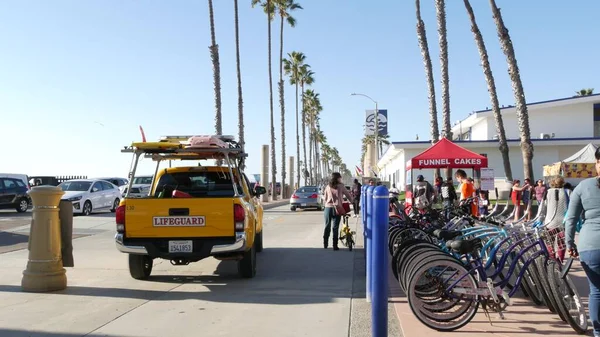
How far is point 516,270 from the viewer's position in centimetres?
651

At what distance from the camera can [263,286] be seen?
28.4 ft

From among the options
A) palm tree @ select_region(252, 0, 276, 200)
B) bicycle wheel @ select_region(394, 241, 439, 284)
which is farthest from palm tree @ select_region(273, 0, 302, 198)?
bicycle wheel @ select_region(394, 241, 439, 284)

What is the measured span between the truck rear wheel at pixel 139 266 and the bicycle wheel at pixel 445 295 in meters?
4.70

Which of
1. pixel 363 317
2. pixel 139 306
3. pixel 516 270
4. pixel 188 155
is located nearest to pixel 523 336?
pixel 516 270

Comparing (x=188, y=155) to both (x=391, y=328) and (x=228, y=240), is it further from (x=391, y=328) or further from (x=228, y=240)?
(x=391, y=328)

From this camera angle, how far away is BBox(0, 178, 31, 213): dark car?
23.9 meters

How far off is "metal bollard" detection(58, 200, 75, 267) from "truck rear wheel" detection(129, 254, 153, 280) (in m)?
0.90

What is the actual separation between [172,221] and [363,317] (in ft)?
10.7

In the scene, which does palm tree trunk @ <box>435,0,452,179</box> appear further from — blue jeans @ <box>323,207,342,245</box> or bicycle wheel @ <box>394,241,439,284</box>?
bicycle wheel @ <box>394,241,439,284</box>

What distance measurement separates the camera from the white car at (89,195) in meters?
23.8

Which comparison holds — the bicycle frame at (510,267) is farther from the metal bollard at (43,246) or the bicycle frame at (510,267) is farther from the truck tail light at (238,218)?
the metal bollard at (43,246)

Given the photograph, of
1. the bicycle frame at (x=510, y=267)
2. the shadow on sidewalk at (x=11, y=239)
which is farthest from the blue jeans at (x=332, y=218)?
the shadow on sidewalk at (x=11, y=239)

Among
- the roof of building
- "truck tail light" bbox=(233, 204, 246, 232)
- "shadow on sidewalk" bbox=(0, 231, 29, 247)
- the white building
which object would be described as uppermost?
the white building

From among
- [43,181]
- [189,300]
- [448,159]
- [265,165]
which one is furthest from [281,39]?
[189,300]
